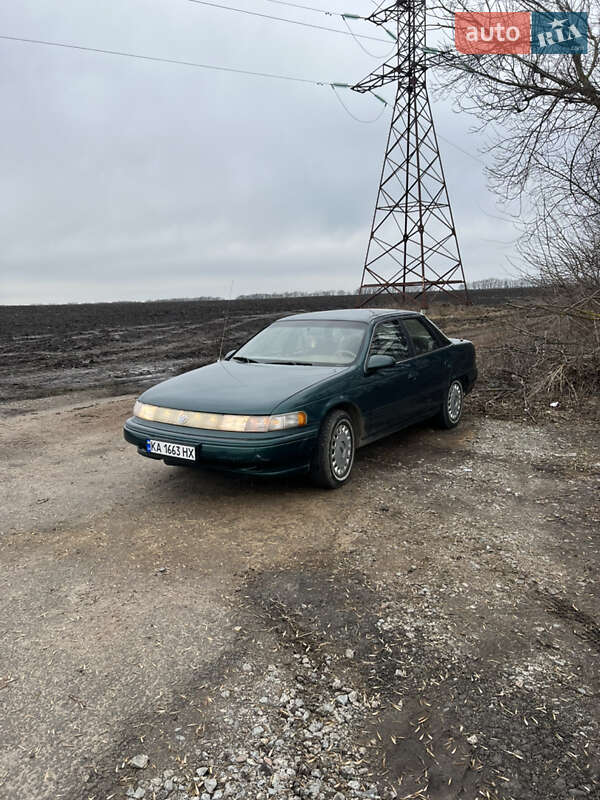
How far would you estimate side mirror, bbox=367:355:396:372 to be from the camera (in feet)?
17.1

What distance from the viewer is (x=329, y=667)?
264 centimetres

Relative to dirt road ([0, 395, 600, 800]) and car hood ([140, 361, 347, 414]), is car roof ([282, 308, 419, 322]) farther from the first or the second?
dirt road ([0, 395, 600, 800])

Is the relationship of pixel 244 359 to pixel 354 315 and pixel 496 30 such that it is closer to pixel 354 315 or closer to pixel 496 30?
pixel 354 315

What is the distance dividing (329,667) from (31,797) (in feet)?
4.16

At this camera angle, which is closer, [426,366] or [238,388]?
[238,388]

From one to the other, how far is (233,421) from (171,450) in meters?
0.57

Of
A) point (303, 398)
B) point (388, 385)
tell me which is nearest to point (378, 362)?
point (388, 385)

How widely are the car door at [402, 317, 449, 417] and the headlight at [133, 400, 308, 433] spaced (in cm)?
212

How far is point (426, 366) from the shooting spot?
630cm

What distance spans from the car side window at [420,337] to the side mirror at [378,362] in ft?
3.17

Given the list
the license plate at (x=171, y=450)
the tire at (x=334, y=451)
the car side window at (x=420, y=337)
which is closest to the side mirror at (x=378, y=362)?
the tire at (x=334, y=451)

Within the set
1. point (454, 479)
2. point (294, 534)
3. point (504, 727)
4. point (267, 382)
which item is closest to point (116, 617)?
point (294, 534)

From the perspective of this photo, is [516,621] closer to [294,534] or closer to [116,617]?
[294,534]

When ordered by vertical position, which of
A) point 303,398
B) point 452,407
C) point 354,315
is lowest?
point 452,407
